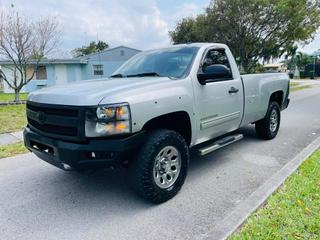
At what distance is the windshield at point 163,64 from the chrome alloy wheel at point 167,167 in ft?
3.52

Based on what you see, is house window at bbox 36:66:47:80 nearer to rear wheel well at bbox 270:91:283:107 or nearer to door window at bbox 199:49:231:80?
rear wheel well at bbox 270:91:283:107

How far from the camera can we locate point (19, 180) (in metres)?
4.04

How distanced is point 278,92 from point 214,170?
2.98 meters

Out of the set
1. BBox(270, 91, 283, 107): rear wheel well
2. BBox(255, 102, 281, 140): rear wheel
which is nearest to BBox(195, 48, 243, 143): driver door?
BBox(255, 102, 281, 140): rear wheel

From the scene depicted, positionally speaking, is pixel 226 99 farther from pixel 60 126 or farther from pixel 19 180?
pixel 19 180

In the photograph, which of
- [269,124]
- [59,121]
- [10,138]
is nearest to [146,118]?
[59,121]

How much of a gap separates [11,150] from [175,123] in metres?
3.89

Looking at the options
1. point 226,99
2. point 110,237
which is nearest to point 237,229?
point 110,237

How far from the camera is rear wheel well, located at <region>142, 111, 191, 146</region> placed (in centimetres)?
325

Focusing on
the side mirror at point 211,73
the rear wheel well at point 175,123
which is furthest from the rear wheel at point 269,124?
the rear wheel well at point 175,123

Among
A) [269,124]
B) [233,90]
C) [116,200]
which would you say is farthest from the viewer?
[269,124]

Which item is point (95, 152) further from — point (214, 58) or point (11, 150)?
point (11, 150)

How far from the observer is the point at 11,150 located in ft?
18.3

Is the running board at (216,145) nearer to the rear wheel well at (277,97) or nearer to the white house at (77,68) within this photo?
the rear wheel well at (277,97)
